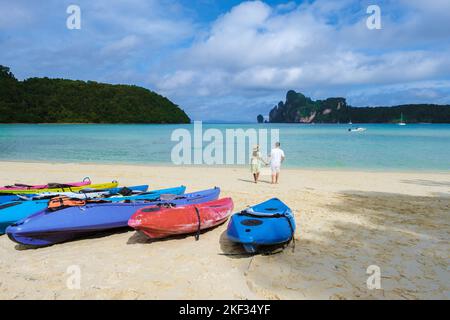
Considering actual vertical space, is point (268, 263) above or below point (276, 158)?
below

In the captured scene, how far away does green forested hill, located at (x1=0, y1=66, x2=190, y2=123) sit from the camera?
3871 inches

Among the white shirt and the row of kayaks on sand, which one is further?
the white shirt

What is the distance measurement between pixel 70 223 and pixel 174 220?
6.63ft

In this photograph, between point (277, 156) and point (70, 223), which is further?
point (277, 156)

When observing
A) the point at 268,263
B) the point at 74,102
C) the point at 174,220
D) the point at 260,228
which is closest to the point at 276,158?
the point at 174,220

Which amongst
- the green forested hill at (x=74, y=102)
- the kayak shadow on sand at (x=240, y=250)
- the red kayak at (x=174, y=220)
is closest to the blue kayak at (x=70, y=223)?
the red kayak at (x=174, y=220)

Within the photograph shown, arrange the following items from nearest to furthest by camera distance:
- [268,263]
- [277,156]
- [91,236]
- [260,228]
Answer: [268,263]
[260,228]
[91,236]
[277,156]

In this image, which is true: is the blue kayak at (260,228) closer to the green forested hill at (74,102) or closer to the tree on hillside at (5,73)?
the green forested hill at (74,102)

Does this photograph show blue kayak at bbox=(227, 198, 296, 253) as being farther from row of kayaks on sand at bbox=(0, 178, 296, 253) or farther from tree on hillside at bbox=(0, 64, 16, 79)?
tree on hillside at bbox=(0, 64, 16, 79)

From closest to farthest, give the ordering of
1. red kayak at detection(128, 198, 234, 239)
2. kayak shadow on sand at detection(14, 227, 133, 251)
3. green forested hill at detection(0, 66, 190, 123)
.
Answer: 1. red kayak at detection(128, 198, 234, 239)
2. kayak shadow on sand at detection(14, 227, 133, 251)
3. green forested hill at detection(0, 66, 190, 123)

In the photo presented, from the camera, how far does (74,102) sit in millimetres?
109000


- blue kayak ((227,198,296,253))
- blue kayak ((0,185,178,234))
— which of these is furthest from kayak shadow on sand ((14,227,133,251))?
blue kayak ((227,198,296,253))

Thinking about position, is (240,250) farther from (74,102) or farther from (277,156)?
(74,102)
